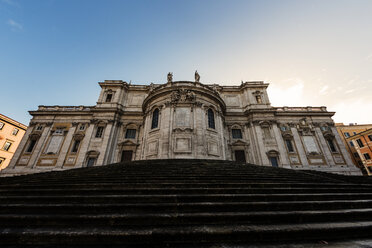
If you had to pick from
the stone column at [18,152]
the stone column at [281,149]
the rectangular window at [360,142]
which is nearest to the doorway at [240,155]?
the stone column at [281,149]

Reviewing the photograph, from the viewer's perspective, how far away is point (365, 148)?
2739 cm

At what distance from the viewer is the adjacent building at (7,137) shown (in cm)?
2559

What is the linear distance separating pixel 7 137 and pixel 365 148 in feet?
213

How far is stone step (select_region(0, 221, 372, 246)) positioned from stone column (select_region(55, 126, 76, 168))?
Answer: 1937 centimetres

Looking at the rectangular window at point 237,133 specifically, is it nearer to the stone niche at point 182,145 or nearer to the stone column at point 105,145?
the stone niche at point 182,145

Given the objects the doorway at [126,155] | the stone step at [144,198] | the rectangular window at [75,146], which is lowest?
the stone step at [144,198]

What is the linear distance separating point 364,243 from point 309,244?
739mm

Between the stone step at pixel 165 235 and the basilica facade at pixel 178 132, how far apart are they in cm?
1168

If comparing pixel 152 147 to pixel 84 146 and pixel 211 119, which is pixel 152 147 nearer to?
pixel 211 119

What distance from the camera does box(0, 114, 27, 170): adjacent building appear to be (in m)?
25.6

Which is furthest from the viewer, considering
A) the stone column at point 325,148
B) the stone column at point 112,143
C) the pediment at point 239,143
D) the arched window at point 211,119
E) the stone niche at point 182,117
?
the pediment at point 239,143

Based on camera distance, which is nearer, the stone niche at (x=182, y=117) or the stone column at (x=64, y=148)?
the stone niche at (x=182, y=117)

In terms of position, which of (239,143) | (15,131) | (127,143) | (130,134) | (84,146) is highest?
(15,131)

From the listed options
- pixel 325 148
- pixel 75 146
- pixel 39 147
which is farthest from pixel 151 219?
pixel 325 148
